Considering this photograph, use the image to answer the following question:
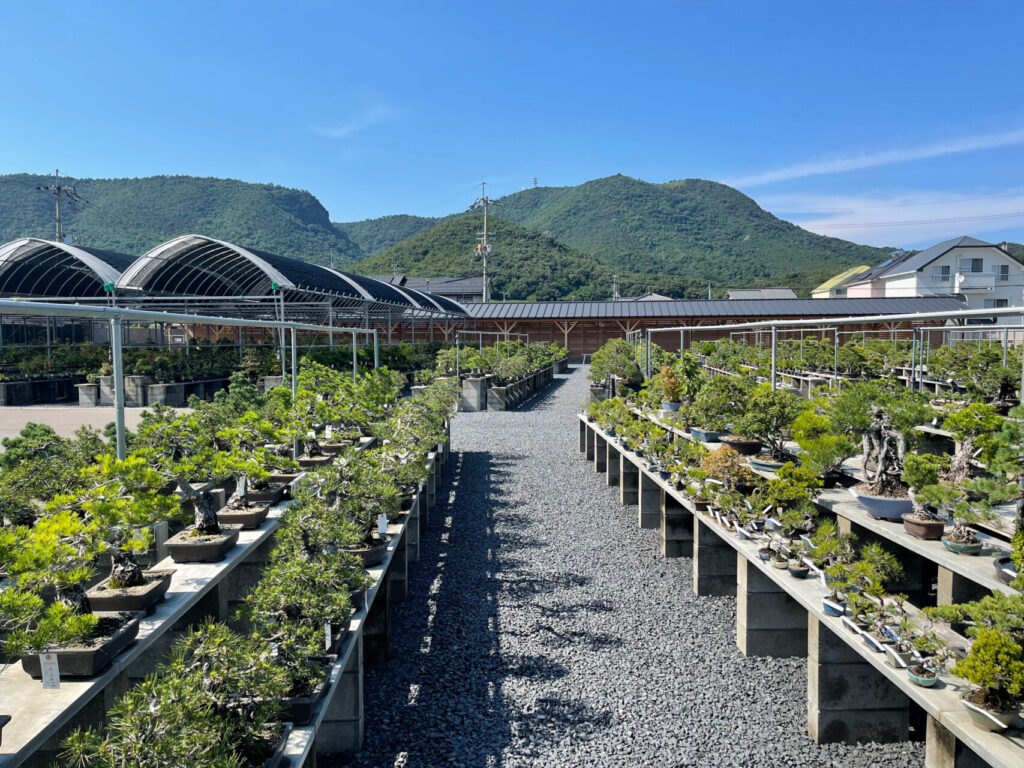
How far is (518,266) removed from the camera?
55375mm

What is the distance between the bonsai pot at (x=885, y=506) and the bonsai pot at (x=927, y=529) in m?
0.22

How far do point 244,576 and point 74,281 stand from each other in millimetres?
20453

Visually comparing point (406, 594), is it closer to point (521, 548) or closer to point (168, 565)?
point (521, 548)

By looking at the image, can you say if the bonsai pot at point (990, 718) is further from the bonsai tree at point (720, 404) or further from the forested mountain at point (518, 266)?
the forested mountain at point (518, 266)

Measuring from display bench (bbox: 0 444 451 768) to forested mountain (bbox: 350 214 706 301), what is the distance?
48636 millimetres

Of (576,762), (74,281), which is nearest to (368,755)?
(576,762)

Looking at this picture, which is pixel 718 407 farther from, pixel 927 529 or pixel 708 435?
pixel 927 529

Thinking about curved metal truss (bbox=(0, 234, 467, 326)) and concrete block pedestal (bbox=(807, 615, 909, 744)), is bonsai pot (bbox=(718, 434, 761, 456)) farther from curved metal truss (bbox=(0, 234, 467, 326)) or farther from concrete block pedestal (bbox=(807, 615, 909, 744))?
curved metal truss (bbox=(0, 234, 467, 326))

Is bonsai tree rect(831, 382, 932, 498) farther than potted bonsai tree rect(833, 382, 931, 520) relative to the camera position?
Yes

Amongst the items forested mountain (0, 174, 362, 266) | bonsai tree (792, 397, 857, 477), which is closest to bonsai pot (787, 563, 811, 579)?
bonsai tree (792, 397, 857, 477)

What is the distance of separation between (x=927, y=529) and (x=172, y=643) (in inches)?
142

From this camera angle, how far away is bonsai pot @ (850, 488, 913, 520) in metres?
3.45

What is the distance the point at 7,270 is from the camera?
17703 millimetres

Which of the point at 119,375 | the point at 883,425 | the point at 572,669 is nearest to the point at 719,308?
the point at 883,425
